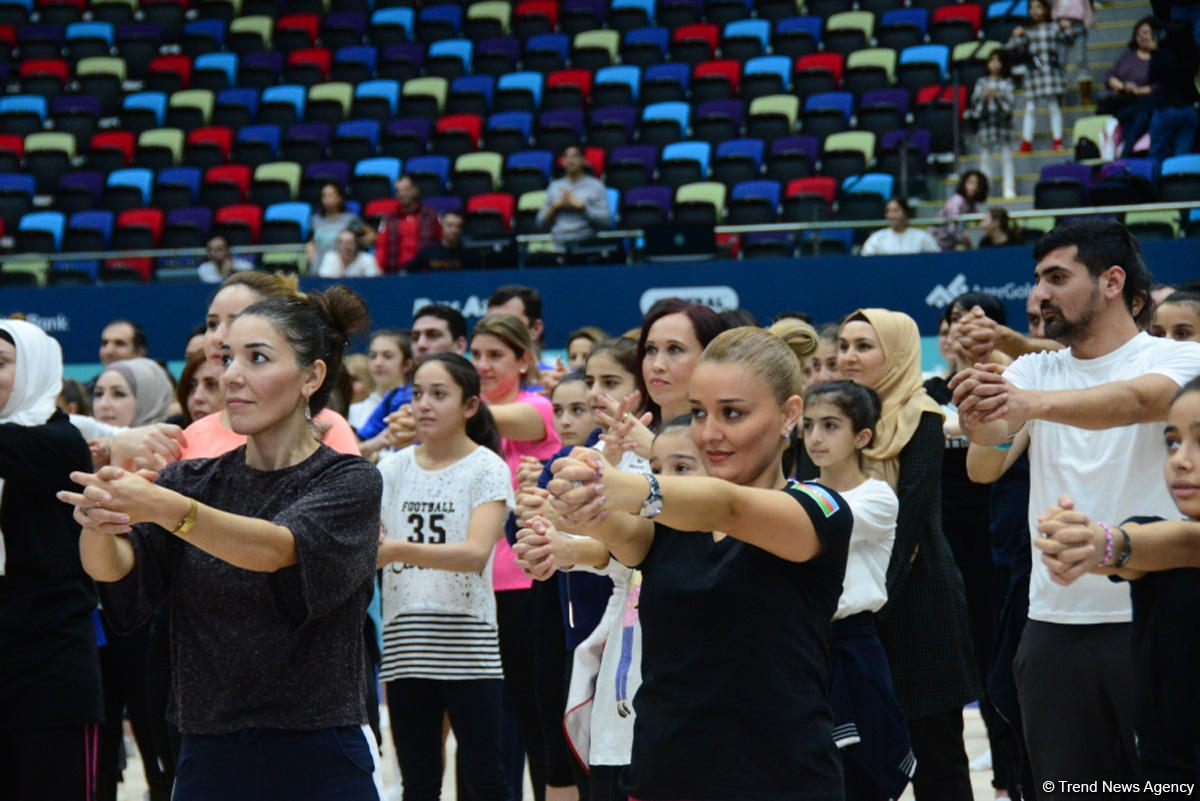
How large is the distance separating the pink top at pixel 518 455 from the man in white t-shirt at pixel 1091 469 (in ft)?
6.59

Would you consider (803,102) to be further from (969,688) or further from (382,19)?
(969,688)

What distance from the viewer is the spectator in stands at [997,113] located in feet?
41.6

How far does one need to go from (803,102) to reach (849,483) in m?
11.1

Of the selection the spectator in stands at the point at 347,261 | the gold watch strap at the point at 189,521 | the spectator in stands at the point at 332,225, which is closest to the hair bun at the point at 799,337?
the gold watch strap at the point at 189,521

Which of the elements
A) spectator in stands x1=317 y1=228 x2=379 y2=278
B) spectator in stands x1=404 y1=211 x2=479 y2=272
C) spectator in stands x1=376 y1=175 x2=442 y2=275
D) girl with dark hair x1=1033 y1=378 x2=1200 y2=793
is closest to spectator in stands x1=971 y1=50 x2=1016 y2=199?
spectator in stands x1=404 y1=211 x2=479 y2=272

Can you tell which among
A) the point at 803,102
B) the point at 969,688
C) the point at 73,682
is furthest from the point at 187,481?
the point at 803,102

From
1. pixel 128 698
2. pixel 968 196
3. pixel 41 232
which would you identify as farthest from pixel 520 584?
pixel 41 232

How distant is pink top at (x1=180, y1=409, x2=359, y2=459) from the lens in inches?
139

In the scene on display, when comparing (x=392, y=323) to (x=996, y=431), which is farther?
(x=392, y=323)

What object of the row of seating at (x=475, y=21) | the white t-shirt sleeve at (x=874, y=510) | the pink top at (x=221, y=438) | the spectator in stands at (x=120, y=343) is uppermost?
the row of seating at (x=475, y=21)

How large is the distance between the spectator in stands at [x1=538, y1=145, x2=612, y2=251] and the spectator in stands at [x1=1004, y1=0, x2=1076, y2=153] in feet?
13.1

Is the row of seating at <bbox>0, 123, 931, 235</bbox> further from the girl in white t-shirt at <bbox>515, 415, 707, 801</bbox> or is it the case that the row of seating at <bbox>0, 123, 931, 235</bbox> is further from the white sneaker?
the girl in white t-shirt at <bbox>515, 415, 707, 801</bbox>

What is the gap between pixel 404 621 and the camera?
15.2 feet

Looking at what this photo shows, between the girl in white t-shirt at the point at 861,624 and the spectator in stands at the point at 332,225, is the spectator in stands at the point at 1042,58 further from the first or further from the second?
the girl in white t-shirt at the point at 861,624
